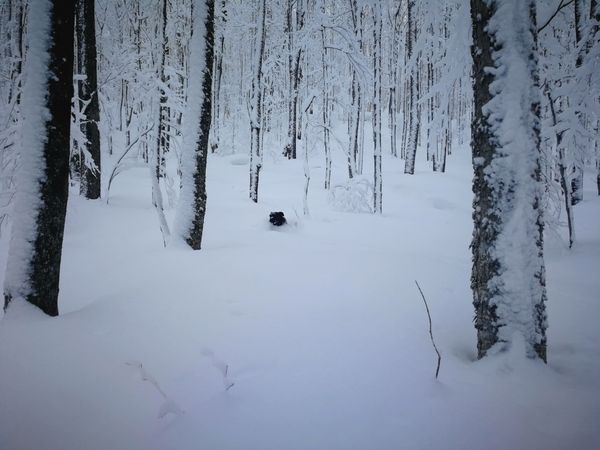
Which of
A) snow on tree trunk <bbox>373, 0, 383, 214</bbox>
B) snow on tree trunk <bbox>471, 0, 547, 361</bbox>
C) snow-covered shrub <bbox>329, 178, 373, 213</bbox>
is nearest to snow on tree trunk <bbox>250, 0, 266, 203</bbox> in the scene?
snow-covered shrub <bbox>329, 178, 373, 213</bbox>

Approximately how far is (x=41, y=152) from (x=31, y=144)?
10cm

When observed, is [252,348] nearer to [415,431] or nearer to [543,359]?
[415,431]

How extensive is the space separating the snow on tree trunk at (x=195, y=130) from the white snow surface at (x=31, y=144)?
2407 mm

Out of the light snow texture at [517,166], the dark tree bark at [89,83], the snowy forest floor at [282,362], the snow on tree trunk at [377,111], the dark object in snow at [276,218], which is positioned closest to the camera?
the snowy forest floor at [282,362]

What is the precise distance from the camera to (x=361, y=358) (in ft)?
7.95

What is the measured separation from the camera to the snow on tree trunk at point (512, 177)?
230 cm

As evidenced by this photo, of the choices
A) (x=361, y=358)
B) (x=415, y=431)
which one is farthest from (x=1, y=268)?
(x=415, y=431)

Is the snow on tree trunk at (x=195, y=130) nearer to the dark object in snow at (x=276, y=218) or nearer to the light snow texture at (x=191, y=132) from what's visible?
the light snow texture at (x=191, y=132)

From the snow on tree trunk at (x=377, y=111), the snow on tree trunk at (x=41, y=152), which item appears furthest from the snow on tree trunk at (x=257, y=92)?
the snow on tree trunk at (x=41, y=152)

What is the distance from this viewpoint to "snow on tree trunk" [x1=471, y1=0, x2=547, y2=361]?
230 centimetres

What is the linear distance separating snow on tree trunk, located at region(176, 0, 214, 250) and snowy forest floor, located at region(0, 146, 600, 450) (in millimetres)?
652

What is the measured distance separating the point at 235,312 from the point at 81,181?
29.9ft

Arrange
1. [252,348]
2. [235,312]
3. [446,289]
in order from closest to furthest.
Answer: [252,348], [235,312], [446,289]

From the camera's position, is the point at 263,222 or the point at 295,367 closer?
the point at 295,367
